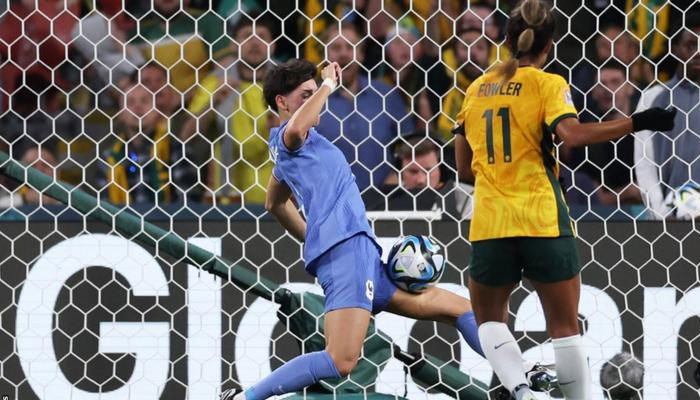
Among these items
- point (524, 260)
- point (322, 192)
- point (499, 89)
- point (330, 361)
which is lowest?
point (330, 361)

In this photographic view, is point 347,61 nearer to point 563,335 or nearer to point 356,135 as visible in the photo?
point 356,135

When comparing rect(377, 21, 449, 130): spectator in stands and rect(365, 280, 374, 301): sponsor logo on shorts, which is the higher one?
rect(377, 21, 449, 130): spectator in stands

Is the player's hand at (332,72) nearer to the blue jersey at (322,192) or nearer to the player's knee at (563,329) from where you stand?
the blue jersey at (322,192)

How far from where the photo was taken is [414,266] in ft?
15.5

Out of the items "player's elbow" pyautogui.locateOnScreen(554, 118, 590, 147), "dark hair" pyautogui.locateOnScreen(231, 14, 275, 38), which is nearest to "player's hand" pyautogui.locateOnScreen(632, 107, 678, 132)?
"player's elbow" pyautogui.locateOnScreen(554, 118, 590, 147)

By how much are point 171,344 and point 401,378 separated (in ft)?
2.95

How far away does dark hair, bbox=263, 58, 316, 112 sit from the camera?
4762mm

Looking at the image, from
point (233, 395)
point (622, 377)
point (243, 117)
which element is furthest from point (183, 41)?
point (622, 377)

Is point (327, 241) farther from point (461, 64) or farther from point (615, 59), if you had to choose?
point (615, 59)

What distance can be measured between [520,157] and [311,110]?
29.1 inches

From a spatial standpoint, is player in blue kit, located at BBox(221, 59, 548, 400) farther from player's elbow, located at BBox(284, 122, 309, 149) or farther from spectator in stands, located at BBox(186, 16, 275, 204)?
spectator in stands, located at BBox(186, 16, 275, 204)

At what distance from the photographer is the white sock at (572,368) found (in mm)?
4188

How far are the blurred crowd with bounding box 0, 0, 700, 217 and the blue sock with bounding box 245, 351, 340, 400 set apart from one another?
1.13 m

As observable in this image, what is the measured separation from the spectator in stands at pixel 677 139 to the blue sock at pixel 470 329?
1.13 m
